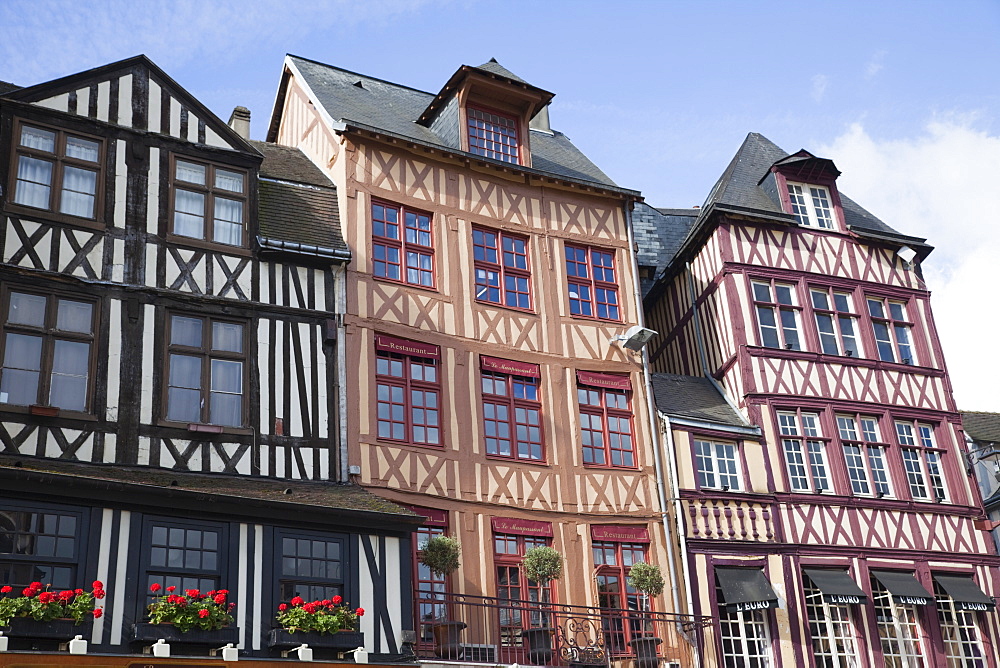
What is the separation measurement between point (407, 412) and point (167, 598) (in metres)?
4.72

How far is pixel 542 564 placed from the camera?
14.9m

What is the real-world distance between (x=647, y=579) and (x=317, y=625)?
5.09 m

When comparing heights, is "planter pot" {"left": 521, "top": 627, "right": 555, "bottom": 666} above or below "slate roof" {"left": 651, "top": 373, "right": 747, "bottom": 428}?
below

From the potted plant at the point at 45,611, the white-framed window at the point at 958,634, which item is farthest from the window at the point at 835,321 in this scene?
the potted plant at the point at 45,611

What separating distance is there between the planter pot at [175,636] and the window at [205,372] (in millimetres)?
2881

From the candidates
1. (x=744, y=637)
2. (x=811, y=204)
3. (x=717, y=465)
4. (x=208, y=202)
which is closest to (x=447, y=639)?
(x=744, y=637)

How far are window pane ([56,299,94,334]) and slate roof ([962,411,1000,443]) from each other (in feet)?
58.6

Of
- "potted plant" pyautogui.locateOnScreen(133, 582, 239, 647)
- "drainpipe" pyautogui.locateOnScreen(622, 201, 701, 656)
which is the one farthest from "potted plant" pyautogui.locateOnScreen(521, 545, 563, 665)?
"potted plant" pyautogui.locateOnScreen(133, 582, 239, 647)

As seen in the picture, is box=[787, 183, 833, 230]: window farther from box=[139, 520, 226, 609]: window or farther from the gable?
box=[139, 520, 226, 609]: window

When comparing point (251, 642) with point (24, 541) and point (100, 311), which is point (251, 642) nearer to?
point (24, 541)

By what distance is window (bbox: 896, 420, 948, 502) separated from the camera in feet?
60.7

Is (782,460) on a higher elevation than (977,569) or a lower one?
higher

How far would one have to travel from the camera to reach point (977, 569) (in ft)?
59.2

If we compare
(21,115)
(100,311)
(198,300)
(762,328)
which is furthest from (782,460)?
(21,115)
